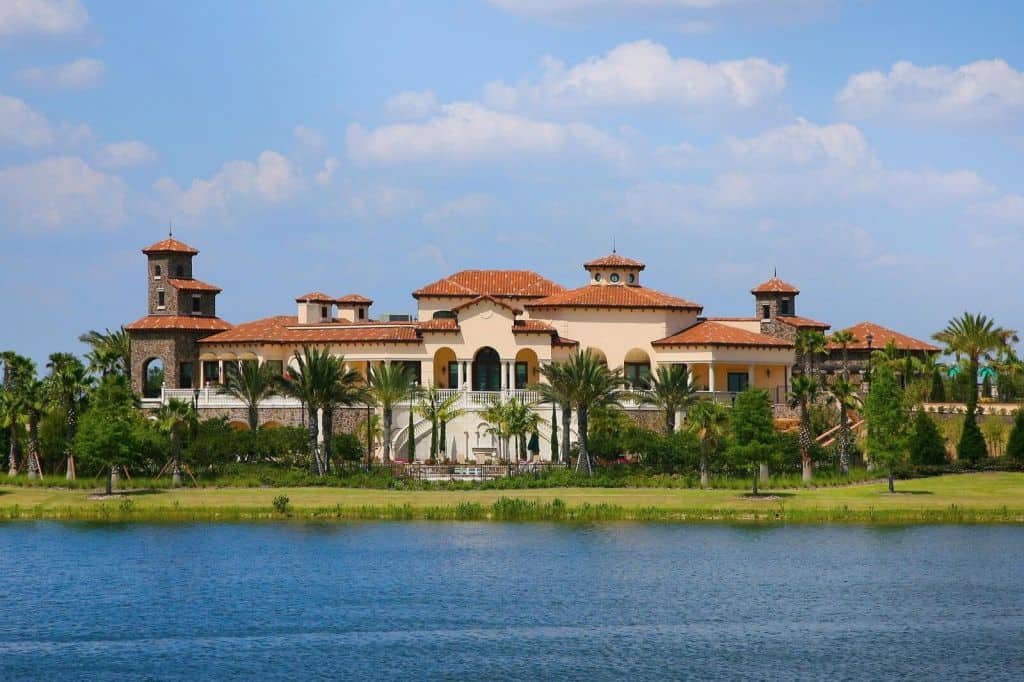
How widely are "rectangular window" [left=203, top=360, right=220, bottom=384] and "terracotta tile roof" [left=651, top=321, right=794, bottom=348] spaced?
90.9ft

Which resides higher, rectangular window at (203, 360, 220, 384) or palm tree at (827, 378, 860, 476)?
rectangular window at (203, 360, 220, 384)

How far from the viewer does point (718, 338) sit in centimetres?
10419

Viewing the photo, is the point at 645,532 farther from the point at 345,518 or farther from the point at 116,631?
the point at 116,631

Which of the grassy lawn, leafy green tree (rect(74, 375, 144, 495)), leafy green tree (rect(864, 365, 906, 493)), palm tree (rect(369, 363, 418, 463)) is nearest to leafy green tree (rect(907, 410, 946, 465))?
the grassy lawn

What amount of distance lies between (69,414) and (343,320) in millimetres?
26048

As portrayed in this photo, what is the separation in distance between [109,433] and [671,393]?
3035 centimetres

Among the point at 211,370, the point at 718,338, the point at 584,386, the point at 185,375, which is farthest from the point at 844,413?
the point at 185,375

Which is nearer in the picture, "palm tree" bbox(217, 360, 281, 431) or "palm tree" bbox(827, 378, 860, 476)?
"palm tree" bbox(827, 378, 860, 476)

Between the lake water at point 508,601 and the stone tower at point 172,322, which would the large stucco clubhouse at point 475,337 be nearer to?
the stone tower at point 172,322

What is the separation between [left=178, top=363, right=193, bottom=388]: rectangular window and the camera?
110m

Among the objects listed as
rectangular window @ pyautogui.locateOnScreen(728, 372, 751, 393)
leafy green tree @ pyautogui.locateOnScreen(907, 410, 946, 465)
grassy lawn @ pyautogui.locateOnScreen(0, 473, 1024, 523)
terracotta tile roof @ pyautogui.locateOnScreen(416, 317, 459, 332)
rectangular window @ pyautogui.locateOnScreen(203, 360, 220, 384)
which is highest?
terracotta tile roof @ pyautogui.locateOnScreen(416, 317, 459, 332)

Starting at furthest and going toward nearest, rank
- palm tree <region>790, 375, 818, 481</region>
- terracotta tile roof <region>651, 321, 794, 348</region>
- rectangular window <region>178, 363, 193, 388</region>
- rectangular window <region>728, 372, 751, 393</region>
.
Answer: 1. rectangular window <region>178, 363, 193, 388</region>
2. rectangular window <region>728, 372, 751, 393</region>
3. terracotta tile roof <region>651, 321, 794, 348</region>
4. palm tree <region>790, 375, 818, 481</region>

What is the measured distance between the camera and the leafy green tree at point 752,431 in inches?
3297

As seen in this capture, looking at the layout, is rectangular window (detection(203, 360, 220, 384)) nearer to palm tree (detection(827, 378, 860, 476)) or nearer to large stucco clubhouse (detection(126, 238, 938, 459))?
large stucco clubhouse (detection(126, 238, 938, 459))
